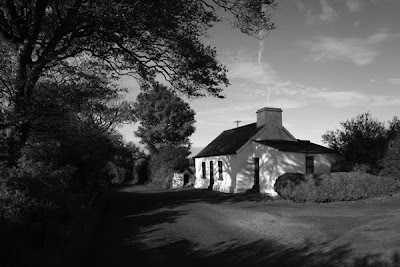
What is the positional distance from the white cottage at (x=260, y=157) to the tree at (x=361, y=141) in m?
1.01

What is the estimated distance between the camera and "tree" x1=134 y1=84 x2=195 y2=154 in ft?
180

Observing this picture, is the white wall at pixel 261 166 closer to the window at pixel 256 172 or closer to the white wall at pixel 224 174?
the white wall at pixel 224 174

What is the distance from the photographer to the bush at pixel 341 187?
2011cm

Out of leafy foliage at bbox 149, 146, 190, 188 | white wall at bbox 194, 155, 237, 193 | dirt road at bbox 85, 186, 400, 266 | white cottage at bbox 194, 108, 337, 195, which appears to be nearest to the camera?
dirt road at bbox 85, 186, 400, 266

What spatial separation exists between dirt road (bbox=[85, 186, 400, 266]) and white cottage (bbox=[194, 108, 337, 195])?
7359mm

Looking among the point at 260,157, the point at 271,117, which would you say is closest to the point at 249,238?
the point at 260,157

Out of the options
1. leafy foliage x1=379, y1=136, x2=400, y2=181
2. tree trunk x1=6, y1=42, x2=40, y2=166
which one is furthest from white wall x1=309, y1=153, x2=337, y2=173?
tree trunk x1=6, y1=42, x2=40, y2=166

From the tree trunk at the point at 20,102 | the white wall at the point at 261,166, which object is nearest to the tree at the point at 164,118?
the white wall at the point at 261,166

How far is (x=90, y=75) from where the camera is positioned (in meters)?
15.5

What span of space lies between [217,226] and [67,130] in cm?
656

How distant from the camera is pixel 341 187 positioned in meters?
20.1

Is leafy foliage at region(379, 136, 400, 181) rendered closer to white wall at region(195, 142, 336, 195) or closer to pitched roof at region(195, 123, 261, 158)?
white wall at region(195, 142, 336, 195)

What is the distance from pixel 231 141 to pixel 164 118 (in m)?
23.8

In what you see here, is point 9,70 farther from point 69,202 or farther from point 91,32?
point 69,202
